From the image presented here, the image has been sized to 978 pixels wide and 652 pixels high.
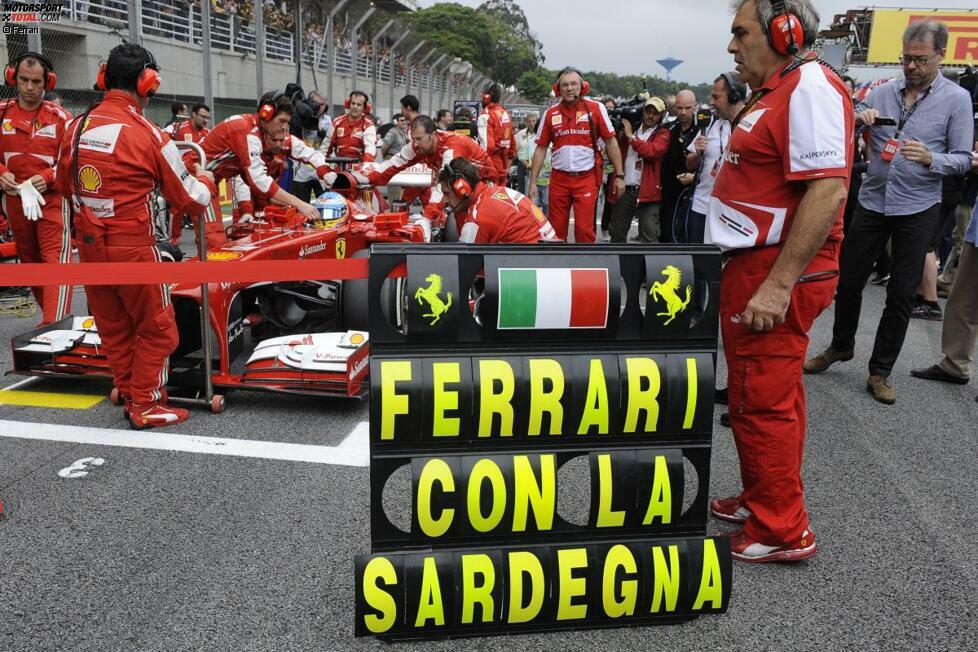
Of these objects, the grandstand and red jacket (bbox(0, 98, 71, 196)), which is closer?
red jacket (bbox(0, 98, 71, 196))

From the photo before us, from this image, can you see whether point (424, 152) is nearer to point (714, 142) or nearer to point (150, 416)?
point (714, 142)

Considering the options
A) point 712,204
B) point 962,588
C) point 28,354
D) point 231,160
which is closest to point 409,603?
point 712,204

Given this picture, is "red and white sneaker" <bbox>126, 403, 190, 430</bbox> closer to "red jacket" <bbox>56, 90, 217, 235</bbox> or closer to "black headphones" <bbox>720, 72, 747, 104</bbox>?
"red jacket" <bbox>56, 90, 217, 235</bbox>

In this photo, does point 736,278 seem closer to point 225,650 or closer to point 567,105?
point 225,650

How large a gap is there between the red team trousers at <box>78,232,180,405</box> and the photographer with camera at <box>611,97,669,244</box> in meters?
5.06

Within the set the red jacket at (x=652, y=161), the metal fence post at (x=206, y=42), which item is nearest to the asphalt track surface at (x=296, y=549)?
the red jacket at (x=652, y=161)

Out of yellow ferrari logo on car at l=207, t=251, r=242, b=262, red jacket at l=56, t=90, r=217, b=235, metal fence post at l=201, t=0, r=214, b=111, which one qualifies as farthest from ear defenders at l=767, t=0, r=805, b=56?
metal fence post at l=201, t=0, r=214, b=111

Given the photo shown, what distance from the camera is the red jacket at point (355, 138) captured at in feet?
33.3

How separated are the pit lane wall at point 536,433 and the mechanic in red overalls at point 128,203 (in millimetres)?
2091

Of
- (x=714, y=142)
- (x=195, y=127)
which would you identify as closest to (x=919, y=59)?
(x=714, y=142)

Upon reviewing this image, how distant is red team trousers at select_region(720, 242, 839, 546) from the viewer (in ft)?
8.64

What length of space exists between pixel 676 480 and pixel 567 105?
5.24 metres

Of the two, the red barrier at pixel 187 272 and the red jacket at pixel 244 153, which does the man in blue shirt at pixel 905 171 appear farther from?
the red jacket at pixel 244 153

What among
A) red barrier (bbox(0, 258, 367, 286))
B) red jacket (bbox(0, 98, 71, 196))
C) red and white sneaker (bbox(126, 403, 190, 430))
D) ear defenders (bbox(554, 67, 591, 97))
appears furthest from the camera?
ear defenders (bbox(554, 67, 591, 97))
